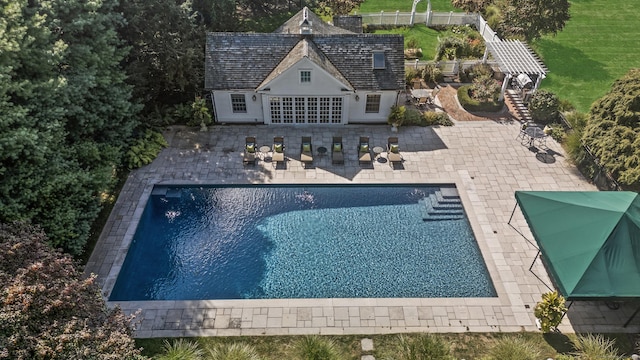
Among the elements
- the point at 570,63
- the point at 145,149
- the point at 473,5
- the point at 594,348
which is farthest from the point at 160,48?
the point at 570,63

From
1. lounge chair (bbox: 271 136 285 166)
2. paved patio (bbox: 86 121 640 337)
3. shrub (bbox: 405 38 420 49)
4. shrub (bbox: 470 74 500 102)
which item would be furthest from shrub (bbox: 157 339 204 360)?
Result: shrub (bbox: 405 38 420 49)

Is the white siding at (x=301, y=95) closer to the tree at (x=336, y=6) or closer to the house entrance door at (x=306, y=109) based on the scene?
the house entrance door at (x=306, y=109)

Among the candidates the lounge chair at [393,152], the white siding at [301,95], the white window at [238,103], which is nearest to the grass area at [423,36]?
the white siding at [301,95]

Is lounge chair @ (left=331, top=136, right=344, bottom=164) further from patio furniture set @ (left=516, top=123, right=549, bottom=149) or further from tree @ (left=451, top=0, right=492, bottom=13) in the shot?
tree @ (left=451, top=0, right=492, bottom=13)

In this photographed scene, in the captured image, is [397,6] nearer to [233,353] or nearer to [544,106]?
[544,106]

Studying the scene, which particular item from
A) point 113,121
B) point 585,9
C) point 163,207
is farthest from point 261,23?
point 585,9
